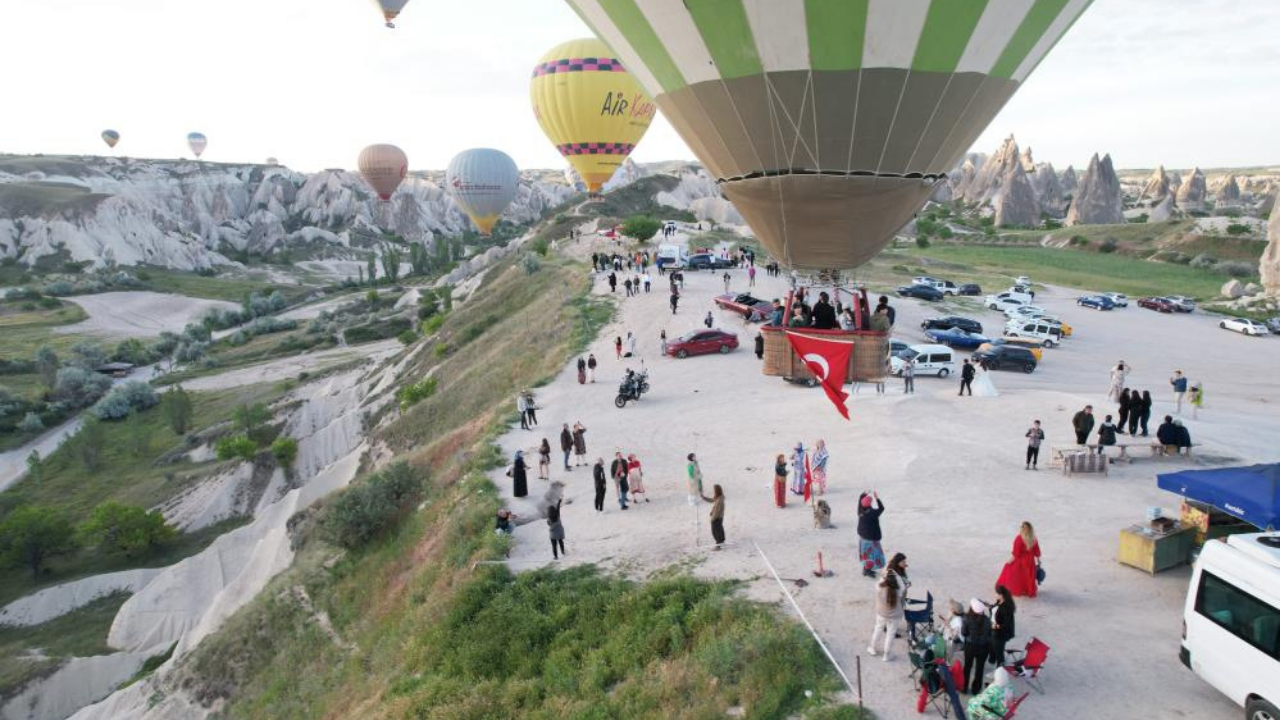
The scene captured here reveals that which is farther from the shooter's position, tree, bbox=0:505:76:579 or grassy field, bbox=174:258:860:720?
tree, bbox=0:505:76:579

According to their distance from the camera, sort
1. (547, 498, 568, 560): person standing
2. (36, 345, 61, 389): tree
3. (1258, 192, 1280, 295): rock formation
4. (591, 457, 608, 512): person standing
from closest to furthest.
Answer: (547, 498, 568, 560): person standing < (591, 457, 608, 512): person standing < (1258, 192, 1280, 295): rock formation < (36, 345, 61, 389): tree

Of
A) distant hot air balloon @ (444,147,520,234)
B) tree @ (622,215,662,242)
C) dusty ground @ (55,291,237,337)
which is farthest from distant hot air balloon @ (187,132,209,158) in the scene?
tree @ (622,215,662,242)

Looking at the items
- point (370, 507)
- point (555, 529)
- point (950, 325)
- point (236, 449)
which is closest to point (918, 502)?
point (555, 529)

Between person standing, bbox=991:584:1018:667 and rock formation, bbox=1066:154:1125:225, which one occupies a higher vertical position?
rock formation, bbox=1066:154:1125:225

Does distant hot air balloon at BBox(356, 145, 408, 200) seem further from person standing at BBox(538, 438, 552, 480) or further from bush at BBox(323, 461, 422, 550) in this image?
person standing at BBox(538, 438, 552, 480)

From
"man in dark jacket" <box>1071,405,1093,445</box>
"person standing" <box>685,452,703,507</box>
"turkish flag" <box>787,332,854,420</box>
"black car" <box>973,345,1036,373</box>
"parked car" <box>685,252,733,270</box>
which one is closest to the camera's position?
"turkish flag" <box>787,332,854,420</box>

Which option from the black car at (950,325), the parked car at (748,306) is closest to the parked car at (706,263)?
the parked car at (748,306)

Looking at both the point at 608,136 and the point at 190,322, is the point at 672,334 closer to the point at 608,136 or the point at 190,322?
the point at 608,136

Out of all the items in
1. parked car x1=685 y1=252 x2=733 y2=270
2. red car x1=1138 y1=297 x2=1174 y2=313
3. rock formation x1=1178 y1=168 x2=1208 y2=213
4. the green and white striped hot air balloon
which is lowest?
red car x1=1138 y1=297 x2=1174 y2=313
